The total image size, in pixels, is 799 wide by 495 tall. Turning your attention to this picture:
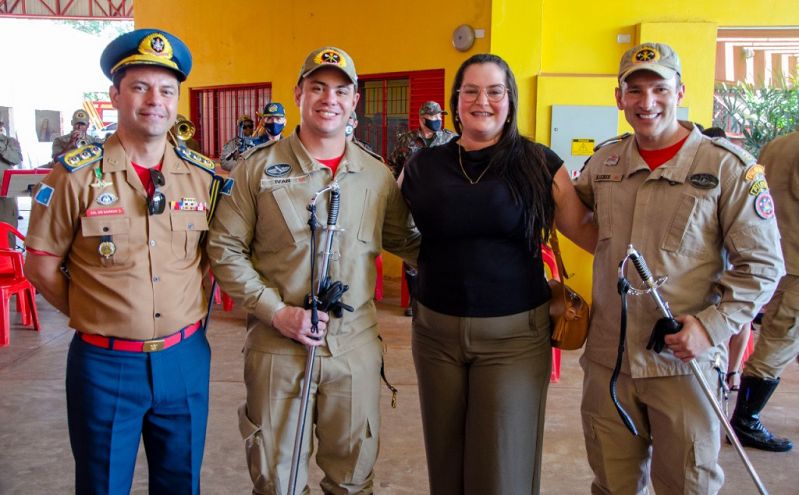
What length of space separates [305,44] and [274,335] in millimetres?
6674

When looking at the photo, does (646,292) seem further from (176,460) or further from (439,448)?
(176,460)

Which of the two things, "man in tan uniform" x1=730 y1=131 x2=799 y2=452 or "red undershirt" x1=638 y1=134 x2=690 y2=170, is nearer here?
"red undershirt" x1=638 y1=134 x2=690 y2=170

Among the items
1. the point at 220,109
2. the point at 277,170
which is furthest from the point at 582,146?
the point at 220,109

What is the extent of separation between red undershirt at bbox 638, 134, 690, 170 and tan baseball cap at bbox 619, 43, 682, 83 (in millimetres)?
215

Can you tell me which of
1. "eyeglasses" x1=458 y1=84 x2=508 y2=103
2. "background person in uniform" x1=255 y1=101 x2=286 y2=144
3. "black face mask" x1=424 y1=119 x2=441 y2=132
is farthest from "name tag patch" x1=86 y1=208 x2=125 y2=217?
"background person in uniform" x1=255 y1=101 x2=286 y2=144

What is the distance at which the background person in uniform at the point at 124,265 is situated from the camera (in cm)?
194

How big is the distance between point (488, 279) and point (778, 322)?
210 centimetres

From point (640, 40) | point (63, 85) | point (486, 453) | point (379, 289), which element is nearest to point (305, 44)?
point (379, 289)

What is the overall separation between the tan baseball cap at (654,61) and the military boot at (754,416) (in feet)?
7.07

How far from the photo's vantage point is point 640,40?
635 cm

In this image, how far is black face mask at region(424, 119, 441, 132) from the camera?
6.23 meters

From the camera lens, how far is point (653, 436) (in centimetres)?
210

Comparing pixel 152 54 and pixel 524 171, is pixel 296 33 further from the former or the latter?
pixel 524 171

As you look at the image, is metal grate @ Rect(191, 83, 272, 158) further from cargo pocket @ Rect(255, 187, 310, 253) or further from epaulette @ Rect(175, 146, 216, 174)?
cargo pocket @ Rect(255, 187, 310, 253)
